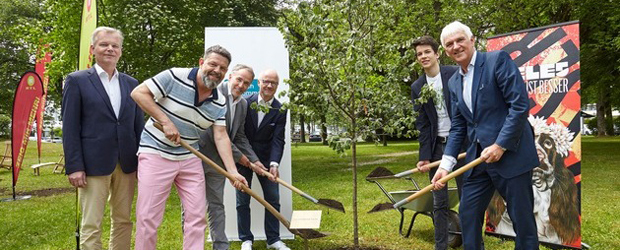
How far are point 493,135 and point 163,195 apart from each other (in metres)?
2.30

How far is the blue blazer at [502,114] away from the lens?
3004mm

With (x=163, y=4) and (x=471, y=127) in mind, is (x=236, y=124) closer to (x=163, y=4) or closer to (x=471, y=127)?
(x=471, y=127)

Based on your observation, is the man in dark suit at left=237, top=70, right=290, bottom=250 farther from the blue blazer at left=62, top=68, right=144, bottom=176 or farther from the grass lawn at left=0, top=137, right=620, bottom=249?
the blue blazer at left=62, top=68, right=144, bottom=176

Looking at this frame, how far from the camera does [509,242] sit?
16.0 ft

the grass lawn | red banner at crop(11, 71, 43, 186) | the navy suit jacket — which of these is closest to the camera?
the navy suit jacket

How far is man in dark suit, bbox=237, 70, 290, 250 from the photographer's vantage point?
4781 mm

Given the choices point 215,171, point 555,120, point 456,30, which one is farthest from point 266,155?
point 555,120

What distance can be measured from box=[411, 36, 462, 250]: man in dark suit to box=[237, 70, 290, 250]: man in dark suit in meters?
1.41

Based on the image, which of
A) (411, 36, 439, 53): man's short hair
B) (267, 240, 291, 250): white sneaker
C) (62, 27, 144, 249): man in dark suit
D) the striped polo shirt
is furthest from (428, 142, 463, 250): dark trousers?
(62, 27, 144, 249): man in dark suit

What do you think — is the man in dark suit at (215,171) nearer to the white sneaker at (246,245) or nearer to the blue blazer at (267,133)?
the blue blazer at (267,133)

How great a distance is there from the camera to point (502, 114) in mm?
3162

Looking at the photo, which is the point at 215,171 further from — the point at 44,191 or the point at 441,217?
the point at 44,191

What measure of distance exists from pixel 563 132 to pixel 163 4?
11260 millimetres

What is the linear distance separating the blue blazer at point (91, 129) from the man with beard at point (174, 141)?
25 centimetres
